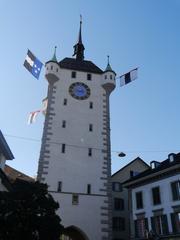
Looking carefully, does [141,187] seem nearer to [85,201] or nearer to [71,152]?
[85,201]

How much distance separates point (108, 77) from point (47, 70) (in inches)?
313

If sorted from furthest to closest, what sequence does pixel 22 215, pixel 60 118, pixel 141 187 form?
pixel 60 118, pixel 141 187, pixel 22 215

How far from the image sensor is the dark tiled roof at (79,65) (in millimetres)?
43781

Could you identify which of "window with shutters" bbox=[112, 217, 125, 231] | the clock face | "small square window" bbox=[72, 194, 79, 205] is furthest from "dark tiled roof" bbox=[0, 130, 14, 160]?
"window with shutters" bbox=[112, 217, 125, 231]

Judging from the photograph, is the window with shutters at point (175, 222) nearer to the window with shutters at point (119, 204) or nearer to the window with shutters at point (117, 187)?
the window with shutters at point (119, 204)

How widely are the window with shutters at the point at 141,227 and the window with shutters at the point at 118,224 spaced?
7419mm

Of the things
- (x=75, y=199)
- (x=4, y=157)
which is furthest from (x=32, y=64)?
(x=75, y=199)

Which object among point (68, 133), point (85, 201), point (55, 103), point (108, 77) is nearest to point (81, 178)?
point (85, 201)

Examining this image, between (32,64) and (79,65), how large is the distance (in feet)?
41.1

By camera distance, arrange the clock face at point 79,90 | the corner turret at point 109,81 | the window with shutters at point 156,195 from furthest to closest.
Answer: the corner turret at point 109,81
the clock face at point 79,90
the window with shutters at point 156,195

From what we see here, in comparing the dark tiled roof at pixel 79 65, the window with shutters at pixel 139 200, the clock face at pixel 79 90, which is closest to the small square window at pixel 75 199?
the window with shutters at pixel 139 200

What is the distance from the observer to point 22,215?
66.1ft

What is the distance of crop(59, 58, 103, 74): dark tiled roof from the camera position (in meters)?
43.8

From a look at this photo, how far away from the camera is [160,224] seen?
102 feet
